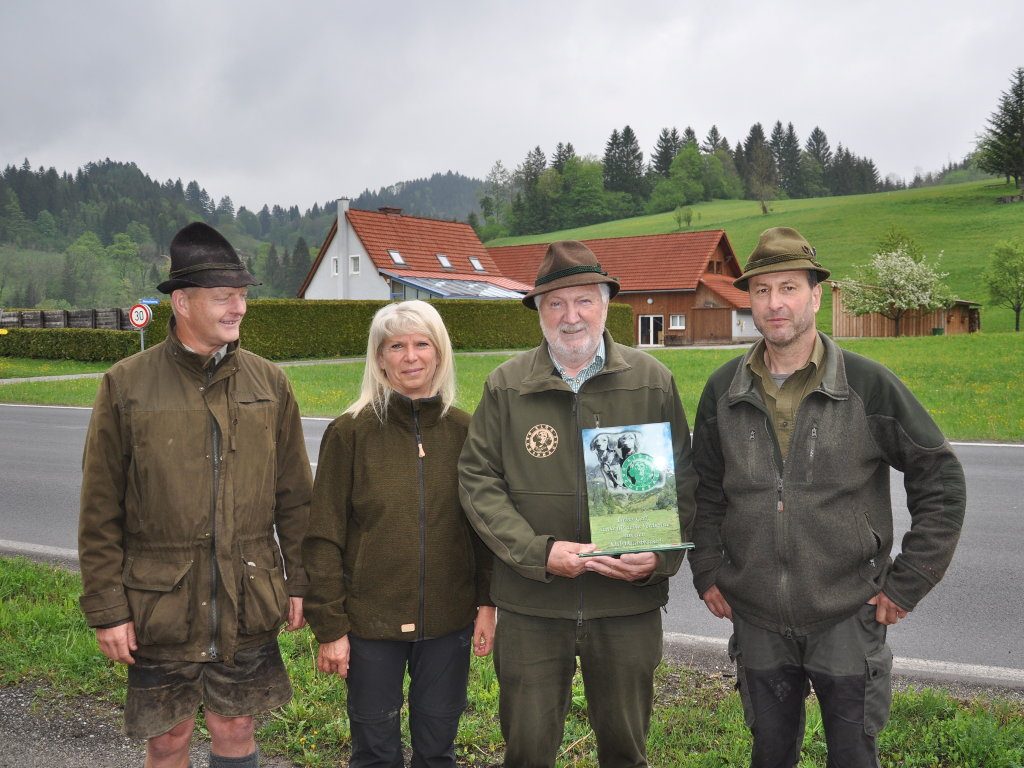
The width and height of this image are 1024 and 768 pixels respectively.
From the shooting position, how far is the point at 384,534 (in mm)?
3305

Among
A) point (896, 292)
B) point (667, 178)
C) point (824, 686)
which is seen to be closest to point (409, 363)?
point (824, 686)

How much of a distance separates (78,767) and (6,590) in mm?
2741

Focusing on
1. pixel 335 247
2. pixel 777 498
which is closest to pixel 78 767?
pixel 777 498

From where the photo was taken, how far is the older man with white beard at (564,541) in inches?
125

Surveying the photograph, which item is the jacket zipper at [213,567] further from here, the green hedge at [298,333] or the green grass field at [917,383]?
the green hedge at [298,333]

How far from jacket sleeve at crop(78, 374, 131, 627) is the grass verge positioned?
1.36 m

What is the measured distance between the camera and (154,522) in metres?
3.15

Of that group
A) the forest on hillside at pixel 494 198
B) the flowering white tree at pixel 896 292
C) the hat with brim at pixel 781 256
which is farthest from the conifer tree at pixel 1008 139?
the hat with brim at pixel 781 256

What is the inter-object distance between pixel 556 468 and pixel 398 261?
46077mm

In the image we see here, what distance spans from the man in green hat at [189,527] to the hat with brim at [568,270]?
1.15m

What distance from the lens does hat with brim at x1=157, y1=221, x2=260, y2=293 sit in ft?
10.6

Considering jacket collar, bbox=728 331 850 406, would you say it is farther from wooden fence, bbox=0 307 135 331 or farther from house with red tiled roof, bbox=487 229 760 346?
house with red tiled roof, bbox=487 229 760 346

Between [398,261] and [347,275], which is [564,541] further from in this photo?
[347,275]

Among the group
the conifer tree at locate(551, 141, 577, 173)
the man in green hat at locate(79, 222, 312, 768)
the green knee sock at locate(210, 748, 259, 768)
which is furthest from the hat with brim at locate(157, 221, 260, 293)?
the conifer tree at locate(551, 141, 577, 173)
